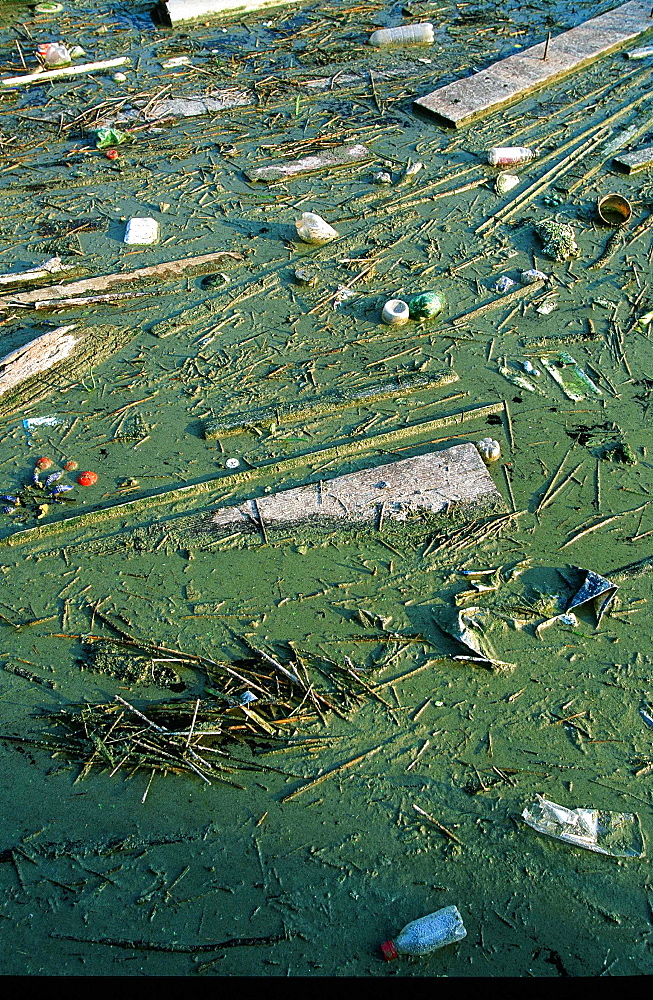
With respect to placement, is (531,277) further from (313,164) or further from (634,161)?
(313,164)

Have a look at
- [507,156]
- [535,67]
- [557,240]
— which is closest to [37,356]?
[557,240]

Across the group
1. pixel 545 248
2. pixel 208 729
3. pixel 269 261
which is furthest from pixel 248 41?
pixel 208 729

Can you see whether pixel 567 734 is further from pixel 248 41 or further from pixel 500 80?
pixel 248 41

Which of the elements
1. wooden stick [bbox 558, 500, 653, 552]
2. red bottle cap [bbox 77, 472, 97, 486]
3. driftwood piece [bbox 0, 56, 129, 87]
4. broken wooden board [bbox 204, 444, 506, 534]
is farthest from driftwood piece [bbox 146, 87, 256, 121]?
wooden stick [bbox 558, 500, 653, 552]

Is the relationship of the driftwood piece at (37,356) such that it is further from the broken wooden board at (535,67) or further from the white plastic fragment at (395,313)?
the broken wooden board at (535,67)

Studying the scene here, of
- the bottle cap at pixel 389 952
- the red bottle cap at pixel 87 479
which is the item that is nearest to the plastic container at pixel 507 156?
the red bottle cap at pixel 87 479

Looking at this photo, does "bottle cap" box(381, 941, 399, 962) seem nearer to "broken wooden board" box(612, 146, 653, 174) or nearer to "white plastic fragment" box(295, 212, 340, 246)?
"white plastic fragment" box(295, 212, 340, 246)
